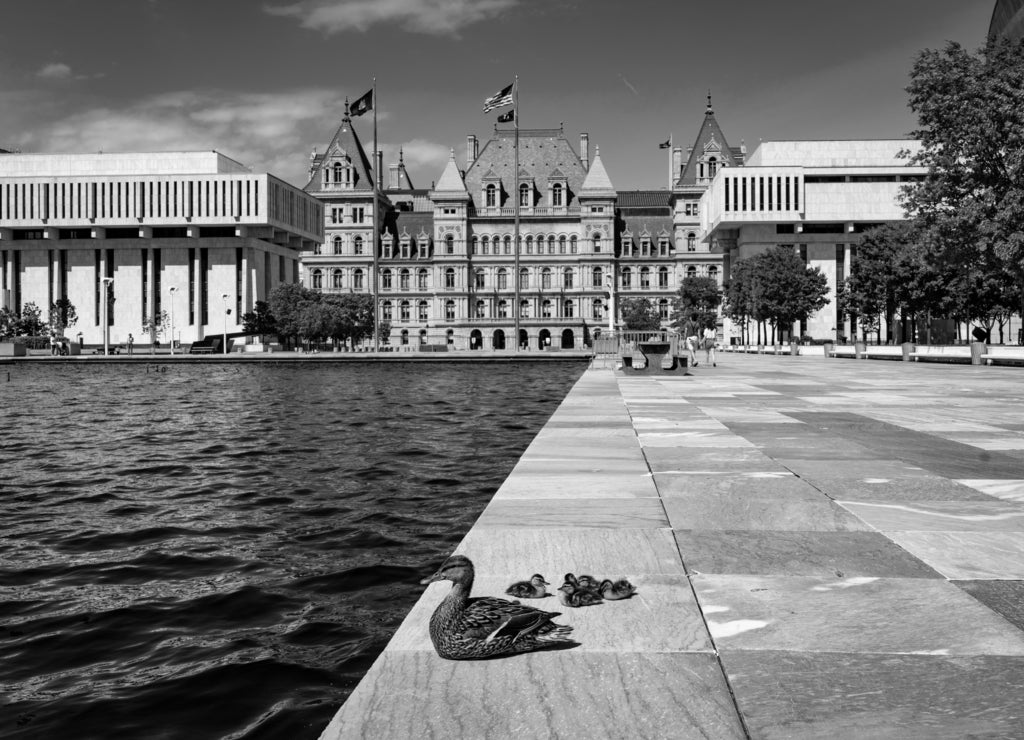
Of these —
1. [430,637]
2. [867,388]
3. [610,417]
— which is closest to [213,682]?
[430,637]

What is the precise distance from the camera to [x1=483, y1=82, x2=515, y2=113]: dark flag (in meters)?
66.4

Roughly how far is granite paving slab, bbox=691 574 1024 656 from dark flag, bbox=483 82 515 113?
214 feet

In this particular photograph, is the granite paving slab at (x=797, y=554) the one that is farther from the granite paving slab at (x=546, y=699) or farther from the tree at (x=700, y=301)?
the tree at (x=700, y=301)

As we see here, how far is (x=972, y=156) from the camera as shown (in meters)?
34.0

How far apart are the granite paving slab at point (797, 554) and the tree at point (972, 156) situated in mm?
29746

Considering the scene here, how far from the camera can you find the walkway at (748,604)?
321 centimetres

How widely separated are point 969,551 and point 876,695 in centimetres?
271

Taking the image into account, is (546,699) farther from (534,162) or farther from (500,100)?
(534,162)

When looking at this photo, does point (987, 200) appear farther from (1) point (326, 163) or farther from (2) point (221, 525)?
(1) point (326, 163)

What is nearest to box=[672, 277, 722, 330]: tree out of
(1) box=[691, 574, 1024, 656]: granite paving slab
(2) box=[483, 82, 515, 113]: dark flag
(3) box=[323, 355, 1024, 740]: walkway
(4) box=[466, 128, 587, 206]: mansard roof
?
(4) box=[466, 128, 587, 206]: mansard roof

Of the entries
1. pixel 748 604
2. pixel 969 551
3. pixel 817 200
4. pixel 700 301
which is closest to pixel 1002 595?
pixel 969 551

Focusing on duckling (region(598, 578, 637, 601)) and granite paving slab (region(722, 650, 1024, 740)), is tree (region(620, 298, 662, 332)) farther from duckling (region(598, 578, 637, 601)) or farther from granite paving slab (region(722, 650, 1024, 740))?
granite paving slab (region(722, 650, 1024, 740))

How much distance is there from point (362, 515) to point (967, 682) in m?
7.17

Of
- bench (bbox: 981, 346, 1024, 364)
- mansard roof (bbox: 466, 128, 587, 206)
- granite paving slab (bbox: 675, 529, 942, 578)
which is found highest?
mansard roof (bbox: 466, 128, 587, 206)
